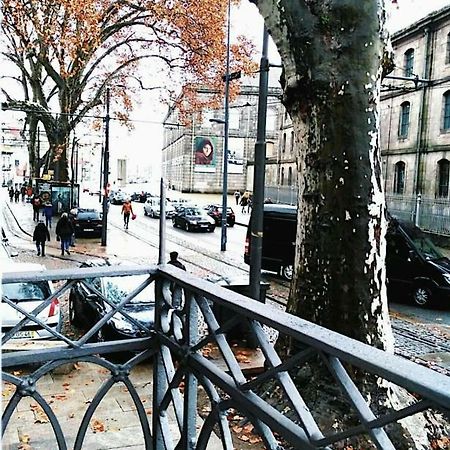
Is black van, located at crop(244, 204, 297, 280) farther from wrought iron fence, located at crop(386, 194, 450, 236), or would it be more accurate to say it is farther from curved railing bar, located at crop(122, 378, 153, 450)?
curved railing bar, located at crop(122, 378, 153, 450)

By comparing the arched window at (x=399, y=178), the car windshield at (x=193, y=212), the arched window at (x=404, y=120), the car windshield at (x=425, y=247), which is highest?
the arched window at (x=404, y=120)

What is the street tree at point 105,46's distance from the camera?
2142 centimetres

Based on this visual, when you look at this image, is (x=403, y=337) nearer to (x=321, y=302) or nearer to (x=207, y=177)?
(x=321, y=302)

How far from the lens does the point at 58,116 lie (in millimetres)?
29203

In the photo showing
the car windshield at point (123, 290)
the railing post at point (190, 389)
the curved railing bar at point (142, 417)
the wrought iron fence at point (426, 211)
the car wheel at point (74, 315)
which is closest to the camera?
the railing post at point (190, 389)

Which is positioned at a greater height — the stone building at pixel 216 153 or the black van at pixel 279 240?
the stone building at pixel 216 153

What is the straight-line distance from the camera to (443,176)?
103ft

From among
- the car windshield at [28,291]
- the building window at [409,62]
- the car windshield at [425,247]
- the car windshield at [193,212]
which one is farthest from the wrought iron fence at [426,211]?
the car windshield at [28,291]

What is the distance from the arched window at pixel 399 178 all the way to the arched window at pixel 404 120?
193cm

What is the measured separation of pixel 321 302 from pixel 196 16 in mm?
20500

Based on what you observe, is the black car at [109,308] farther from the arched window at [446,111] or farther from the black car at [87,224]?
the arched window at [446,111]

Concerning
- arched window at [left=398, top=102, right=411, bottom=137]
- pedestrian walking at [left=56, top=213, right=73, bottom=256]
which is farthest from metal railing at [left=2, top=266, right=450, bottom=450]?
arched window at [left=398, top=102, right=411, bottom=137]

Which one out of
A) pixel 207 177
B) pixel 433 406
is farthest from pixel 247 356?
pixel 207 177

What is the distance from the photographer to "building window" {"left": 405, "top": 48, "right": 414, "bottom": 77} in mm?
33781
